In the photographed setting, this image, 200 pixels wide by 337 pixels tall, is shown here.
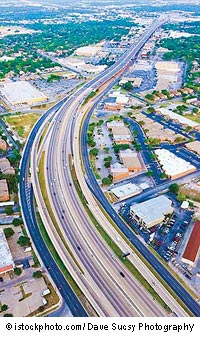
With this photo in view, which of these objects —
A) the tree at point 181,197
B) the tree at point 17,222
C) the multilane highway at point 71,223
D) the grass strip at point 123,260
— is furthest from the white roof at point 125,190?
the tree at point 17,222

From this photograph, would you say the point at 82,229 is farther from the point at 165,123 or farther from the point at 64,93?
the point at 64,93

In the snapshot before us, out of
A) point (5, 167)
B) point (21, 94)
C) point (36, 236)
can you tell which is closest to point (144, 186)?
point (36, 236)

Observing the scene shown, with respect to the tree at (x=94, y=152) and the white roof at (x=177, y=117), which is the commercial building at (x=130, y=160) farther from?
the white roof at (x=177, y=117)

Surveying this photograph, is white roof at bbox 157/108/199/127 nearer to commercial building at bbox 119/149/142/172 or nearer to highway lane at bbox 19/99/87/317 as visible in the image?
commercial building at bbox 119/149/142/172

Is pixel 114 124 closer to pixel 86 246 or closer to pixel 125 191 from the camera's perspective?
pixel 125 191
